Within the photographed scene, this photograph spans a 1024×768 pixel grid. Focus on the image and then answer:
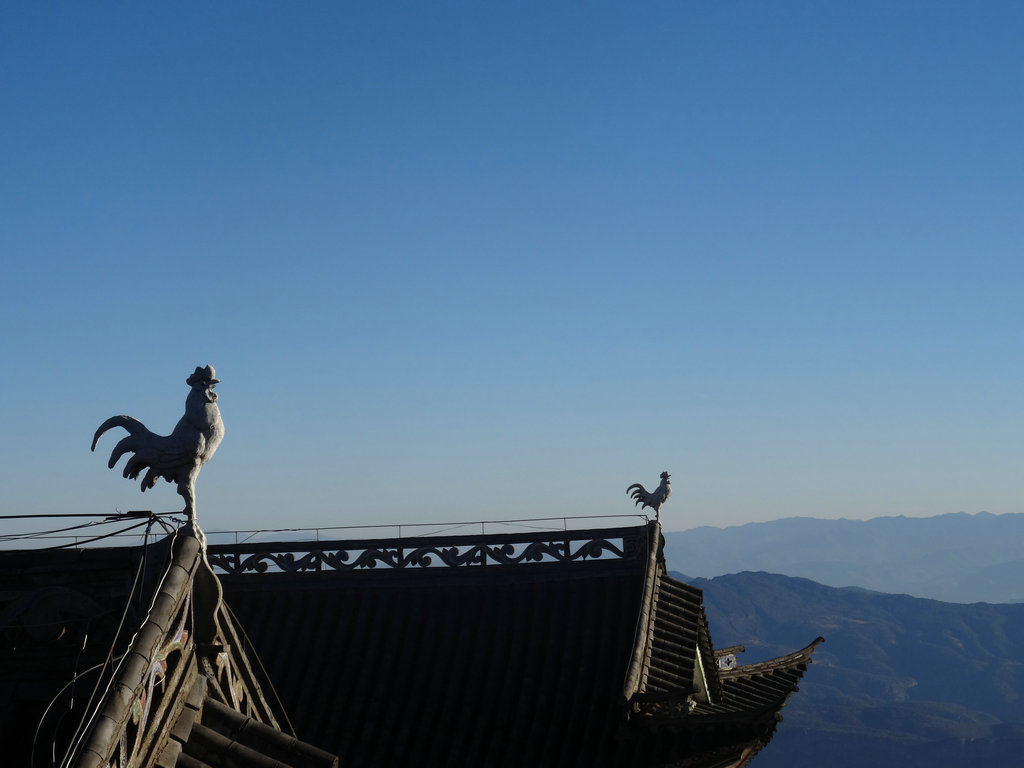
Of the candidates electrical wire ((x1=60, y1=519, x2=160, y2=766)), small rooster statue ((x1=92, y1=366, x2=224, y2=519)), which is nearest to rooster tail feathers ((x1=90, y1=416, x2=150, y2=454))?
small rooster statue ((x1=92, y1=366, x2=224, y2=519))

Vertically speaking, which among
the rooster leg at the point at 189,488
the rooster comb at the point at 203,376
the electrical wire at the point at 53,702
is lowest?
the electrical wire at the point at 53,702

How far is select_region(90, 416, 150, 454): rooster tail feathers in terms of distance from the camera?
11.3m

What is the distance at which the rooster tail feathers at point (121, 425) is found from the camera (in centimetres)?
1132

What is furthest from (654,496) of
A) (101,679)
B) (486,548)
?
(101,679)

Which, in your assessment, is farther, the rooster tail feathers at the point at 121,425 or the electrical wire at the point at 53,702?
the rooster tail feathers at the point at 121,425

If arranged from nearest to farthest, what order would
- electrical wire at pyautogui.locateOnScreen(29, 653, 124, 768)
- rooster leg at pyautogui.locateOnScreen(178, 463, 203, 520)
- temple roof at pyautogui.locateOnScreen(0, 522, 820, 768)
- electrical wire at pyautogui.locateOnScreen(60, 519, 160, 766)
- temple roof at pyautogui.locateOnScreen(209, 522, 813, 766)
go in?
electrical wire at pyautogui.locateOnScreen(60, 519, 160, 766) < electrical wire at pyautogui.locateOnScreen(29, 653, 124, 768) < temple roof at pyautogui.locateOnScreen(0, 522, 820, 768) < rooster leg at pyautogui.locateOnScreen(178, 463, 203, 520) < temple roof at pyautogui.locateOnScreen(209, 522, 813, 766)

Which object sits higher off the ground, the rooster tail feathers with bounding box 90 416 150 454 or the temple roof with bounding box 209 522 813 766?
the rooster tail feathers with bounding box 90 416 150 454

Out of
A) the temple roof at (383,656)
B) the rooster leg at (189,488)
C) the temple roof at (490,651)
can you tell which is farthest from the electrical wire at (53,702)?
the temple roof at (490,651)

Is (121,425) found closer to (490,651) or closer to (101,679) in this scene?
(101,679)

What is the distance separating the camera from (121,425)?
11.5 meters

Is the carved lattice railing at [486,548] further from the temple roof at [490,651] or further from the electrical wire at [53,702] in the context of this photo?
the electrical wire at [53,702]

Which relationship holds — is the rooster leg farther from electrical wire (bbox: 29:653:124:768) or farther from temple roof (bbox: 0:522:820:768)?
electrical wire (bbox: 29:653:124:768)

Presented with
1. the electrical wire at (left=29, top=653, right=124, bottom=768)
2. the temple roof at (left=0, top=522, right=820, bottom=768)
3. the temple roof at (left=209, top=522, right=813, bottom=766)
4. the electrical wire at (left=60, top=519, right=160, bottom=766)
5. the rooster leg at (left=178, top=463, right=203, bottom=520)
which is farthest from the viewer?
the temple roof at (left=209, top=522, right=813, bottom=766)

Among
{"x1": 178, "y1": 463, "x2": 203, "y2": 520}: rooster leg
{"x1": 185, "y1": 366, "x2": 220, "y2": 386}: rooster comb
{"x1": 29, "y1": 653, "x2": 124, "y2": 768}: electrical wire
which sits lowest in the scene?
{"x1": 29, "y1": 653, "x2": 124, "y2": 768}: electrical wire
